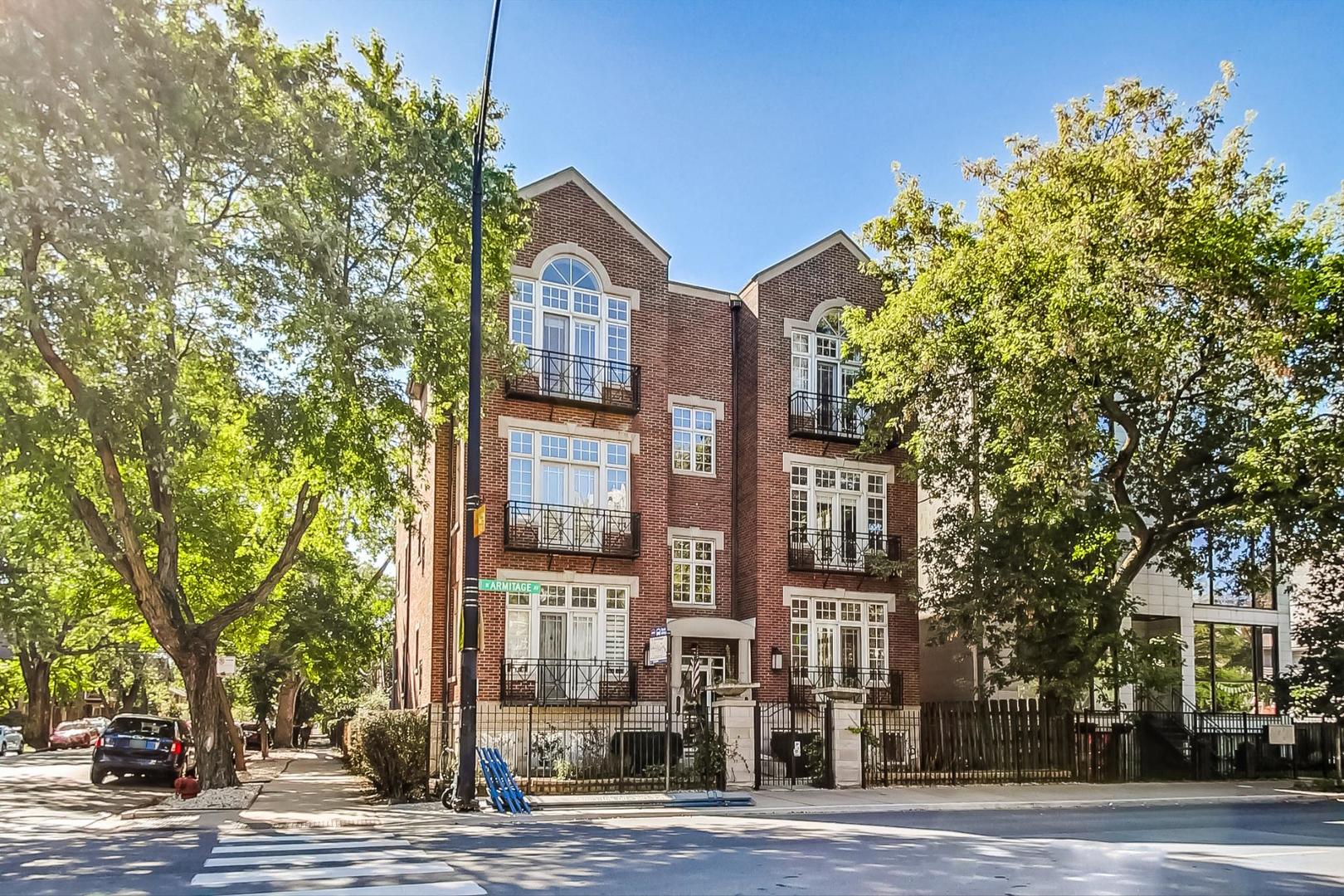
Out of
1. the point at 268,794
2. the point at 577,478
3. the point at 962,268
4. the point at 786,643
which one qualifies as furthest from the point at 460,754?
the point at 962,268

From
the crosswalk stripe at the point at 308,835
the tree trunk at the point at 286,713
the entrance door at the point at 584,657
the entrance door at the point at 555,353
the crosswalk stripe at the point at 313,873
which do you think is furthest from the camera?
the tree trunk at the point at 286,713

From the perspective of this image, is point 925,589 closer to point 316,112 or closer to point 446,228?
point 446,228

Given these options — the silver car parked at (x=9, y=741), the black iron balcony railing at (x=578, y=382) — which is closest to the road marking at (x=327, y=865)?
the black iron balcony railing at (x=578, y=382)

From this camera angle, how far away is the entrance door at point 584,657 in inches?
930

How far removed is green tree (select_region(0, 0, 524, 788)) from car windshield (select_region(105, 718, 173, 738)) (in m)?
6.19

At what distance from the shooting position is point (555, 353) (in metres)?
24.6

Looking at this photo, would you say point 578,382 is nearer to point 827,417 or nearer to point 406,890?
point 827,417

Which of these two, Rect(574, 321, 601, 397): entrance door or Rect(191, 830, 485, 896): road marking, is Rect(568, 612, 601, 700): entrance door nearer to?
Rect(574, 321, 601, 397): entrance door

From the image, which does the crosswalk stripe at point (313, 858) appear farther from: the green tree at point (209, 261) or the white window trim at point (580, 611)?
the white window trim at point (580, 611)

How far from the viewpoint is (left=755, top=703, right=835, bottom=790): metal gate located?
20328mm

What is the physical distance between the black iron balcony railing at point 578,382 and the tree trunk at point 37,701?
1440 inches

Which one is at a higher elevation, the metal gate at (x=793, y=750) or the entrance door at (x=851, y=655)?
the entrance door at (x=851, y=655)

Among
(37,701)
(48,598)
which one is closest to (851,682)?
(48,598)

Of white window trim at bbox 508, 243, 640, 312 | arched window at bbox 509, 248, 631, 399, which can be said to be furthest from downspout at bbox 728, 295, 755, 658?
arched window at bbox 509, 248, 631, 399
